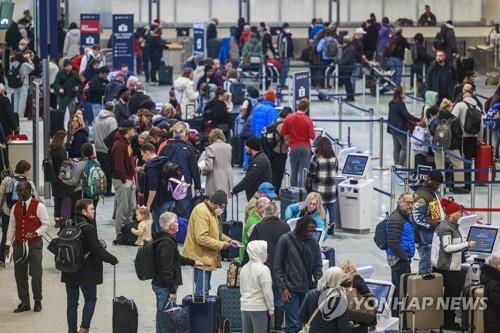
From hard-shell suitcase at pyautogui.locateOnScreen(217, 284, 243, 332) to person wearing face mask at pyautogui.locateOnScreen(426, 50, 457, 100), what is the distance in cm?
1468

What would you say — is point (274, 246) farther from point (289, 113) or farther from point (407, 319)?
point (289, 113)

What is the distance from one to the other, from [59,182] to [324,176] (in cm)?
349

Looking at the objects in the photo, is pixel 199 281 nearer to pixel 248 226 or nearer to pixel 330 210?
pixel 248 226

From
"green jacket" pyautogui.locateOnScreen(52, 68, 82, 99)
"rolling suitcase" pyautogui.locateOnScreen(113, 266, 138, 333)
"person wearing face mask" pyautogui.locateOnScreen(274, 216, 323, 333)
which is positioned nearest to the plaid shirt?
"person wearing face mask" pyautogui.locateOnScreen(274, 216, 323, 333)

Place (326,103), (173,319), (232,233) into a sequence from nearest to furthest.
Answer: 1. (173,319)
2. (232,233)
3. (326,103)

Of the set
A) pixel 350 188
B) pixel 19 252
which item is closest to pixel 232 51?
pixel 350 188

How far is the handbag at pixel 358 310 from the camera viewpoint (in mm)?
12617

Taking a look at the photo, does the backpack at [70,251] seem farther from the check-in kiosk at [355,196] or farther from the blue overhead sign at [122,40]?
the blue overhead sign at [122,40]

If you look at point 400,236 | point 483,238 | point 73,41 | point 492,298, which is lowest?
point 492,298

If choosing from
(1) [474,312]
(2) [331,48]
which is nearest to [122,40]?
(2) [331,48]

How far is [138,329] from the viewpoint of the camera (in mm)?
14578

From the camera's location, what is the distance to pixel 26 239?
49.4 ft

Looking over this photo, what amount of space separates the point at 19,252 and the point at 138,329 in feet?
5.30

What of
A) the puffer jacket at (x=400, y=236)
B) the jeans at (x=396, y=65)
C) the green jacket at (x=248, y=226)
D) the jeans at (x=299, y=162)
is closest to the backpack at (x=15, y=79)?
the jeans at (x=299, y=162)
